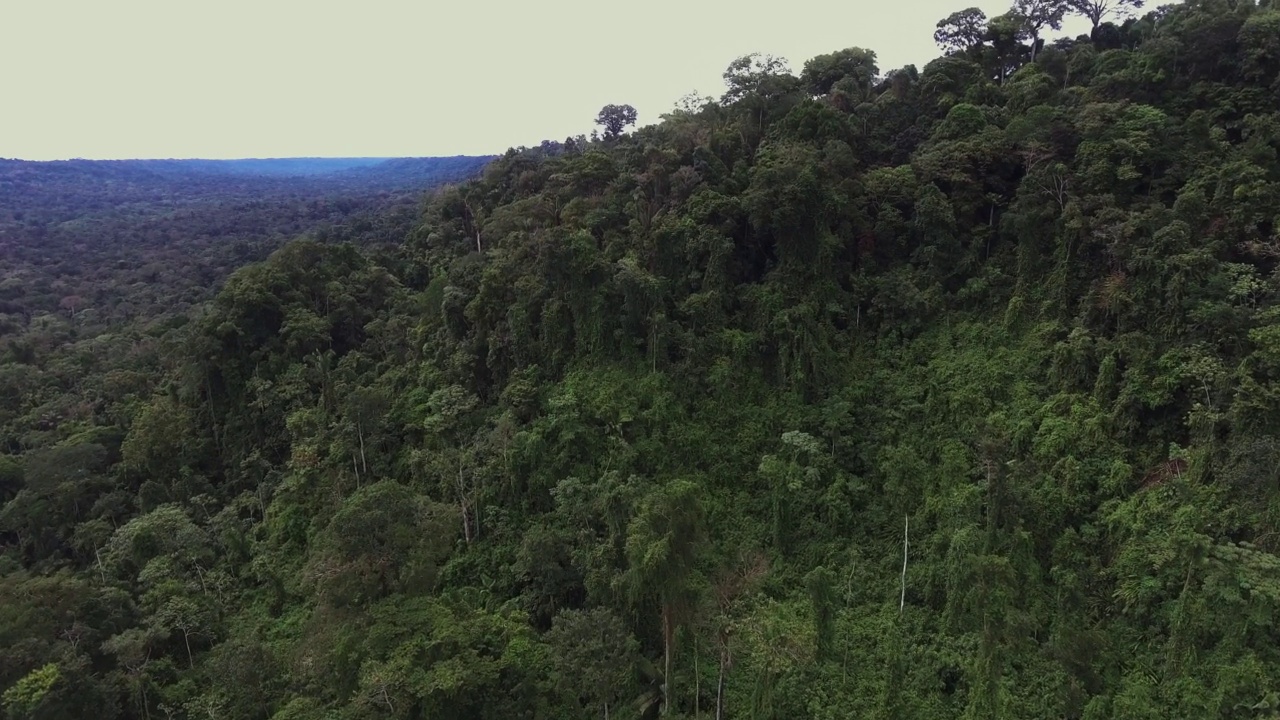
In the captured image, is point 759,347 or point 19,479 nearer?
point 759,347

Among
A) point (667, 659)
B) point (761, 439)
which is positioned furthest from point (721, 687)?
point (761, 439)

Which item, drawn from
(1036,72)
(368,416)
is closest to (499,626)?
(368,416)

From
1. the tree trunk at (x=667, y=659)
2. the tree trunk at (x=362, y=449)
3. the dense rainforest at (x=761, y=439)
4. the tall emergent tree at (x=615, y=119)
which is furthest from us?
the tall emergent tree at (x=615, y=119)

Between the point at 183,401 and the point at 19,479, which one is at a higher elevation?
the point at 183,401

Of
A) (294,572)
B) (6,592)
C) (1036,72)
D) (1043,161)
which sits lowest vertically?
(294,572)

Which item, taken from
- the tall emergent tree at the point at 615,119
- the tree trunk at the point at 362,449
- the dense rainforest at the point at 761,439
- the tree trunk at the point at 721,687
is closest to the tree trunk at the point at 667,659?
the dense rainforest at the point at 761,439

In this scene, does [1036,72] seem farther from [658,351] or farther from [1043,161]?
[658,351]

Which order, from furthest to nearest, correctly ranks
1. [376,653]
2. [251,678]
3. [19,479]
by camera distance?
[19,479]
[251,678]
[376,653]

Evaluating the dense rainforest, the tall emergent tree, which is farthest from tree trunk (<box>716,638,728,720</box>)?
the tall emergent tree

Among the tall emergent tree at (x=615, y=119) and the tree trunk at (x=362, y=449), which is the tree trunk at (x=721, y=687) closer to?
the tree trunk at (x=362, y=449)
